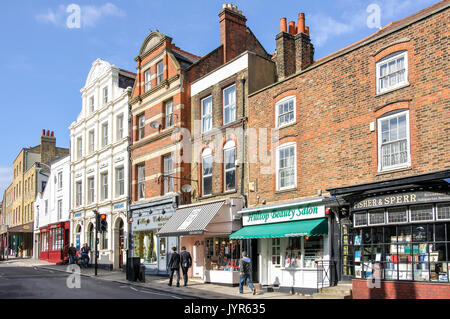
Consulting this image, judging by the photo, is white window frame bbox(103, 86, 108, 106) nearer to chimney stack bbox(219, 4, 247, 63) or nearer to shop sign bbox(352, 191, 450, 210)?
chimney stack bbox(219, 4, 247, 63)

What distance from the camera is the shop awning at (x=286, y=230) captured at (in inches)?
648

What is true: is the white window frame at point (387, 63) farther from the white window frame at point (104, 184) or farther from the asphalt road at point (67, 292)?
the white window frame at point (104, 184)

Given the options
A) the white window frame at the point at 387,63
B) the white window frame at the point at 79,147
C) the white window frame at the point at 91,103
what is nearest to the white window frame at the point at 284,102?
the white window frame at the point at 387,63

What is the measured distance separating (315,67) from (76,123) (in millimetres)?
24599

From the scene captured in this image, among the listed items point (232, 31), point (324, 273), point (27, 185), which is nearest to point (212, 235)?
point (324, 273)

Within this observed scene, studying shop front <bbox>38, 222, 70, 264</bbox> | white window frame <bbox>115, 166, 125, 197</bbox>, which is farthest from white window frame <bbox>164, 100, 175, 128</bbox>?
shop front <bbox>38, 222, 70, 264</bbox>

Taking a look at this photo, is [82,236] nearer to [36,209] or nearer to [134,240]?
[134,240]

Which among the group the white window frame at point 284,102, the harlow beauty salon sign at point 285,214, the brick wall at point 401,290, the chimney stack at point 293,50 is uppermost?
the chimney stack at point 293,50

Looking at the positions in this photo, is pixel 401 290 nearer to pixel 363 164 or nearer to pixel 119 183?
pixel 363 164

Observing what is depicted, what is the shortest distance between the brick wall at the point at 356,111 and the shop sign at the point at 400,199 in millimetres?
834

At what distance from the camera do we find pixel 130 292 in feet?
57.4

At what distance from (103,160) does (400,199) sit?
2322 cm

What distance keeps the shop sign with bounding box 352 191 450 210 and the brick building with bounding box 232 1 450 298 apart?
0.03 metres

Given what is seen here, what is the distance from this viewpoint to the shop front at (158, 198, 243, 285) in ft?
67.8
